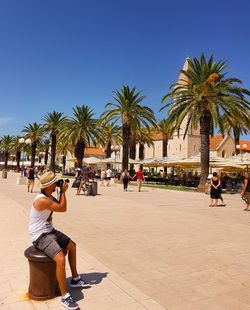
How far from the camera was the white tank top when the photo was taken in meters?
4.36

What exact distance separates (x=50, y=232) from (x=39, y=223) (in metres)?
0.19

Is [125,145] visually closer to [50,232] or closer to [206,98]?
[206,98]

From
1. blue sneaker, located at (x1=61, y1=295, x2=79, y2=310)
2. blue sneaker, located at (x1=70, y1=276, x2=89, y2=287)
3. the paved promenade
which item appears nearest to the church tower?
the paved promenade

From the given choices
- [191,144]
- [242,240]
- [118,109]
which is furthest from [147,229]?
[191,144]

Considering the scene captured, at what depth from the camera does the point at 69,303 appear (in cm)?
389

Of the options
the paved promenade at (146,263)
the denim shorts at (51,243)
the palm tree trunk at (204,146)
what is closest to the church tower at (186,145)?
the palm tree trunk at (204,146)

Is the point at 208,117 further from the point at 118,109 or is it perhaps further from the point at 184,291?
the point at 184,291

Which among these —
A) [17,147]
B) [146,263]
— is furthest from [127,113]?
[17,147]

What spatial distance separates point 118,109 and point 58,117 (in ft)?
60.8

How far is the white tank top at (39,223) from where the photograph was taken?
436cm

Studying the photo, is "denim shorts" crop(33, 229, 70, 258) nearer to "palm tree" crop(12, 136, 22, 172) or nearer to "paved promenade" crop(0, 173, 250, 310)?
"paved promenade" crop(0, 173, 250, 310)

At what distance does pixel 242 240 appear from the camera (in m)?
7.93

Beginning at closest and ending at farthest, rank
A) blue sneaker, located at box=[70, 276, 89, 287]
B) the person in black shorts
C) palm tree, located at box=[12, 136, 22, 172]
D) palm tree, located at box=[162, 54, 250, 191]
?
the person in black shorts
blue sneaker, located at box=[70, 276, 89, 287]
palm tree, located at box=[162, 54, 250, 191]
palm tree, located at box=[12, 136, 22, 172]

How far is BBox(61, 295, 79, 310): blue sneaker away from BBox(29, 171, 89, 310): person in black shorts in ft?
0.32
